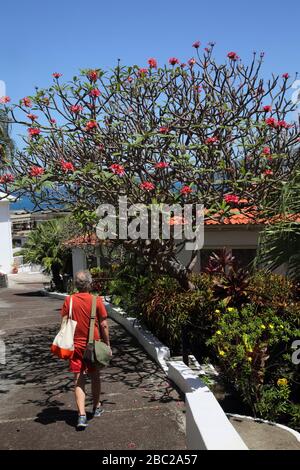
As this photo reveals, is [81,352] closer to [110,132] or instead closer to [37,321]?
[110,132]

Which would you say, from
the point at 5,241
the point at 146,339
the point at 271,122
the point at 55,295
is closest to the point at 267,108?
the point at 271,122

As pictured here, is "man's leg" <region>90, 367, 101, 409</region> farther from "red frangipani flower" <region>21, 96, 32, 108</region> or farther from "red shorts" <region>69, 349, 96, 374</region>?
"red frangipani flower" <region>21, 96, 32, 108</region>

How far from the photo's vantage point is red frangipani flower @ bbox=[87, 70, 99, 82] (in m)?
8.13

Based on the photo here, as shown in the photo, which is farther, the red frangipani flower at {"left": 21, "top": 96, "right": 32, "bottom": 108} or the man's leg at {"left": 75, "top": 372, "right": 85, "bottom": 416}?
the red frangipani flower at {"left": 21, "top": 96, "right": 32, "bottom": 108}

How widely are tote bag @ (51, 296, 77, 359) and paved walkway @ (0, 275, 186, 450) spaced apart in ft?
2.39

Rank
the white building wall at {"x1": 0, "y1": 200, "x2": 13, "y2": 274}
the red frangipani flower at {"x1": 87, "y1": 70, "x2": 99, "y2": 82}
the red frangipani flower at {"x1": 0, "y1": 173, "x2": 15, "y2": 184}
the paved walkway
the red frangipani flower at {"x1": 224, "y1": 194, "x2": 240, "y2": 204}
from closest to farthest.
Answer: the paved walkway, the red frangipani flower at {"x1": 224, "y1": 194, "x2": 240, "y2": 204}, the red frangipani flower at {"x1": 0, "y1": 173, "x2": 15, "y2": 184}, the red frangipani flower at {"x1": 87, "y1": 70, "x2": 99, "y2": 82}, the white building wall at {"x1": 0, "y1": 200, "x2": 13, "y2": 274}

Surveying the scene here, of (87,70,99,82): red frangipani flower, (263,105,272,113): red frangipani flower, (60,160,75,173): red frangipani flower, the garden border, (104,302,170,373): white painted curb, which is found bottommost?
(104,302,170,373): white painted curb

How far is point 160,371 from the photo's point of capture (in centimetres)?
746

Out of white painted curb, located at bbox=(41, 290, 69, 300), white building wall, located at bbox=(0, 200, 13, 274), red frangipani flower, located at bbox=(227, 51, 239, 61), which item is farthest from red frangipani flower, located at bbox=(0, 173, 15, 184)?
white building wall, located at bbox=(0, 200, 13, 274)

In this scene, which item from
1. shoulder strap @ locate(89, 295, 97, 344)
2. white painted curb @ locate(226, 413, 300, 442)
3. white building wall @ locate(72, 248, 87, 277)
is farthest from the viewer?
white building wall @ locate(72, 248, 87, 277)

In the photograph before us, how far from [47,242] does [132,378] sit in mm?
19330

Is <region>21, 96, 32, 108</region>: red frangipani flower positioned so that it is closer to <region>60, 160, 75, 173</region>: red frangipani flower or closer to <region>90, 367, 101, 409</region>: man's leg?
<region>60, 160, 75, 173</region>: red frangipani flower

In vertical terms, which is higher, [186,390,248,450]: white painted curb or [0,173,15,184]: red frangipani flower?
[0,173,15,184]: red frangipani flower

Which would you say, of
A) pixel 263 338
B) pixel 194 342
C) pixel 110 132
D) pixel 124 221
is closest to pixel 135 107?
pixel 110 132
